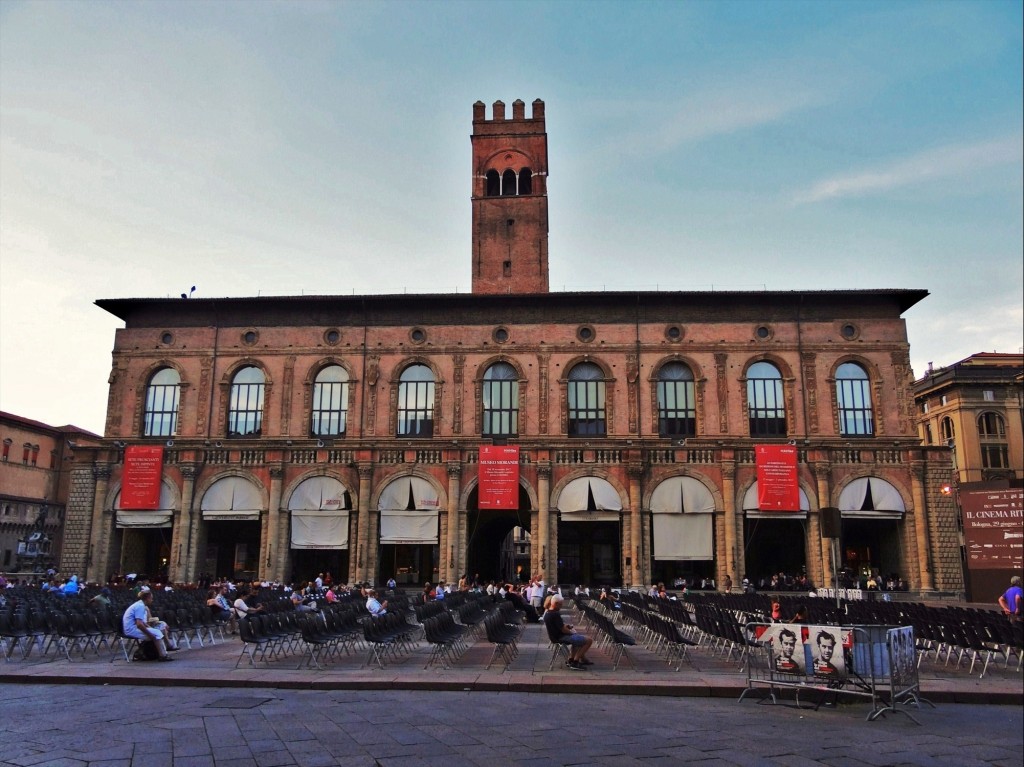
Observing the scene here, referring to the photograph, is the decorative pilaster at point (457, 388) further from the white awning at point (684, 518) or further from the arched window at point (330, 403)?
the white awning at point (684, 518)

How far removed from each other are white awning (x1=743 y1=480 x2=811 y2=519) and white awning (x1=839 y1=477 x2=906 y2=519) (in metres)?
1.80

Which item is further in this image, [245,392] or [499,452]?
[245,392]

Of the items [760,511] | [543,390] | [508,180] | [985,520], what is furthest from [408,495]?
[985,520]

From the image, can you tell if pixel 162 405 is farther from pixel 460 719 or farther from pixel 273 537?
pixel 460 719

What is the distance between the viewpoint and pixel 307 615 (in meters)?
14.7

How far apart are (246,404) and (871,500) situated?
31991mm

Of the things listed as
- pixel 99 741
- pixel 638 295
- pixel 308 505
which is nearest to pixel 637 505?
pixel 638 295

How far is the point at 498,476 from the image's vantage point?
3828cm

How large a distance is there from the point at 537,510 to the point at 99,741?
102 feet

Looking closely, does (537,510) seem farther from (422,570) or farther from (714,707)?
(714,707)

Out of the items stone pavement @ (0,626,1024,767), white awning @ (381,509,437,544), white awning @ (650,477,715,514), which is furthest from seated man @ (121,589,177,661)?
white awning @ (650,477,715,514)

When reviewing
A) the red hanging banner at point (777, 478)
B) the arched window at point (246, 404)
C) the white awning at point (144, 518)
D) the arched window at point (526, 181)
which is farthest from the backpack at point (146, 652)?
the arched window at point (526, 181)

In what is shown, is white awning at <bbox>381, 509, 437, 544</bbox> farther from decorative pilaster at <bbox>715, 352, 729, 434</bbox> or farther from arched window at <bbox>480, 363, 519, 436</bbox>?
decorative pilaster at <bbox>715, 352, 729, 434</bbox>

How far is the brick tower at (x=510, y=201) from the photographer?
51781 millimetres
